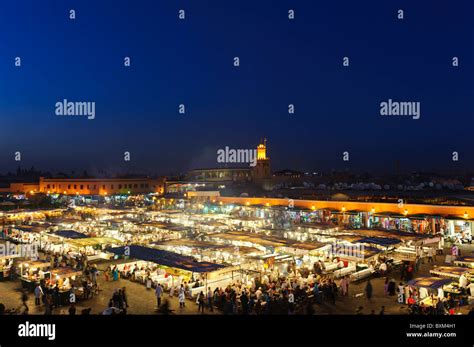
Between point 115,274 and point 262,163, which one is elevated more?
point 262,163

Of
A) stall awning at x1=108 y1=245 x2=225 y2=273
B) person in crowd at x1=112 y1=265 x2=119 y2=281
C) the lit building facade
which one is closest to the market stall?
stall awning at x1=108 y1=245 x2=225 y2=273

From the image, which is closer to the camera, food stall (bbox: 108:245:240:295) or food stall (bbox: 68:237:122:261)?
food stall (bbox: 108:245:240:295)

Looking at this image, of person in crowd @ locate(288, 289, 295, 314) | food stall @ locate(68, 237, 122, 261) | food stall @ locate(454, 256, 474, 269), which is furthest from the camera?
food stall @ locate(68, 237, 122, 261)

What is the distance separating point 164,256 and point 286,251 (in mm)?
4036

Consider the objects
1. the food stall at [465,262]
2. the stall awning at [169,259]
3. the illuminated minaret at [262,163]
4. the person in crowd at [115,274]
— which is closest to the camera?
the stall awning at [169,259]

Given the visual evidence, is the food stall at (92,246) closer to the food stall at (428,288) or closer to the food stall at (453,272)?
the food stall at (428,288)

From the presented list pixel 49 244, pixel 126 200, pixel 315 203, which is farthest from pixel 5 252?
pixel 126 200

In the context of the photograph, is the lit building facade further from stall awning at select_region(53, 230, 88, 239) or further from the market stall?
the market stall

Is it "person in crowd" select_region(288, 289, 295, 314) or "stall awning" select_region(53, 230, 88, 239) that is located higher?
"stall awning" select_region(53, 230, 88, 239)

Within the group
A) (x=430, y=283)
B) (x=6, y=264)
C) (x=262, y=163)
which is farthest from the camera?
(x=262, y=163)

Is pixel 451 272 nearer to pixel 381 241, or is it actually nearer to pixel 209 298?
pixel 381 241

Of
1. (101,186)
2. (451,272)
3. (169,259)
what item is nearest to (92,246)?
(169,259)

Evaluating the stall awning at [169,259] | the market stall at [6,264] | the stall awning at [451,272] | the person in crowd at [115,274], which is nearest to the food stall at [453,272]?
the stall awning at [451,272]

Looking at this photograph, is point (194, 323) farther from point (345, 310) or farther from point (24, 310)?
point (24, 310)
